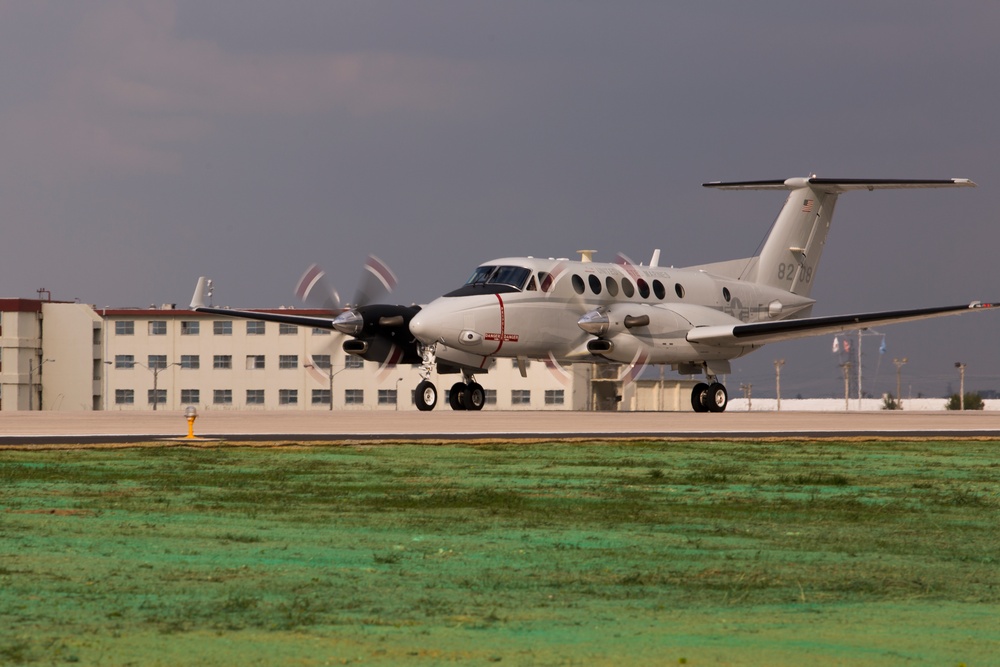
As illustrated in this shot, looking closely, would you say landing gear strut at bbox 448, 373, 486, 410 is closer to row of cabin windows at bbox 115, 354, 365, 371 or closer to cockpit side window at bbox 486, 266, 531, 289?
cockpit side window at bbox 486, 266, 531, 289

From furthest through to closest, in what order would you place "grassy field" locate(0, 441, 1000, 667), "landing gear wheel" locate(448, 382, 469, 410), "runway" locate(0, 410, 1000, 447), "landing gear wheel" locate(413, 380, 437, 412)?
"landing gear wheel" locate(448, 382, 469, 410) < "landing gear wheel" locate(413, 380, 437, 412) < "runway" locate(0, 410, 1000, 447) < "grassy field" locate(0, 441, 1000, 667)

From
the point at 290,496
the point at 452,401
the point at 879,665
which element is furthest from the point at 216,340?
the point at 879,665

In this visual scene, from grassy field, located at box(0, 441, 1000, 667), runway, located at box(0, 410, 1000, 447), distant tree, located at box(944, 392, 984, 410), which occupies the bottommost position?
grassy field, located at box(0, 441, 1000, 667)

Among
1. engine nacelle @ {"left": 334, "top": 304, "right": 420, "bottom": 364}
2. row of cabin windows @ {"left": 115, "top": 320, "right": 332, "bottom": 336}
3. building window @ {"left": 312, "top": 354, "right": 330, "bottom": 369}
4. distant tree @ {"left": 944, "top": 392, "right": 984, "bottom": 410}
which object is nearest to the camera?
engine nacelle @ {"left": 334, "top": 304, "right": 420, "bottom": 364}

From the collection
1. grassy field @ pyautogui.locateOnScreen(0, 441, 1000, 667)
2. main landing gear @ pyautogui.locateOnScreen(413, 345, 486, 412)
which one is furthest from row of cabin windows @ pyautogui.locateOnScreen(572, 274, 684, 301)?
grassy field @ pyautogui.locateOnScreen(0, 441, 1000, 667)

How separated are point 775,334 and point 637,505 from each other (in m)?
31.9

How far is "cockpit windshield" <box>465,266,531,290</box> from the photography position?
132ft

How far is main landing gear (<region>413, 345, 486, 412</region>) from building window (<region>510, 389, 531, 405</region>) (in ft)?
253

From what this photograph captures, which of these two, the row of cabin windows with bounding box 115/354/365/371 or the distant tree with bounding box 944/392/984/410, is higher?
the row of cabin windows with bounding box 115/354/365/371

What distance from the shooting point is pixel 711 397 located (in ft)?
147

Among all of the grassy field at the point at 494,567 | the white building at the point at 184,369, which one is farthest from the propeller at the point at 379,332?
the white building at the point at 184,369

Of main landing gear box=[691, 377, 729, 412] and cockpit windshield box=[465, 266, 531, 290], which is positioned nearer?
cockpit windshield box=[465, 266, 531, 290]

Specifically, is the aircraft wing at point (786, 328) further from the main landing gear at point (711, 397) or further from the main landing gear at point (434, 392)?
the main landing gear at point (434, 392)

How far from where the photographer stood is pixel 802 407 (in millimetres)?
176750
